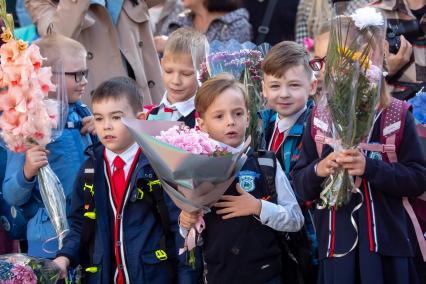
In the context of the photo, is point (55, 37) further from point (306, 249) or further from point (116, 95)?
point (306, 249)

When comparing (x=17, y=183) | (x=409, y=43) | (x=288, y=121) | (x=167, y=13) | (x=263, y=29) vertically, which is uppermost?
(x=167, y=13)

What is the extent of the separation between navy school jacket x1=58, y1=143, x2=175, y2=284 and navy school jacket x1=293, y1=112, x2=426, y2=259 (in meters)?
0.85

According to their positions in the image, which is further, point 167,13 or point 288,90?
point 167,13

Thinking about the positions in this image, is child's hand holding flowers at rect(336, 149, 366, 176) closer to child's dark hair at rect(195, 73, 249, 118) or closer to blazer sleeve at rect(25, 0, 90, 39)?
child's dark hair at rect(195, 73, 249, 118)

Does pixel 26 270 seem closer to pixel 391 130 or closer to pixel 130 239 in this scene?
pixel 130 239

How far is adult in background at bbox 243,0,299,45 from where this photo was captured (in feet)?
26.2

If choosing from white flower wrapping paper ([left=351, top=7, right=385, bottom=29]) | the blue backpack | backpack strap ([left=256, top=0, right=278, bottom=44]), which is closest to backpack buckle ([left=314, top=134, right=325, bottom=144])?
white flower wrapping paper ([left=351, top=7, right=385, bottom=29])

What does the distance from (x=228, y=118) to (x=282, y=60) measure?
2.16 feet

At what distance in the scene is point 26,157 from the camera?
5.06m

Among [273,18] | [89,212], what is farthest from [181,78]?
[273,18]

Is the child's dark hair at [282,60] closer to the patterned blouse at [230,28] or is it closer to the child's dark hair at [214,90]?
the child's dark hair at [214,90]

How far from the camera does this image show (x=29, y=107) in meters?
4.87

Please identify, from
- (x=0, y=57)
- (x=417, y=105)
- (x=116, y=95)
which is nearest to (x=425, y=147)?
(x=417, y=105)

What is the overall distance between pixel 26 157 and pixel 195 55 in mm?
1242
